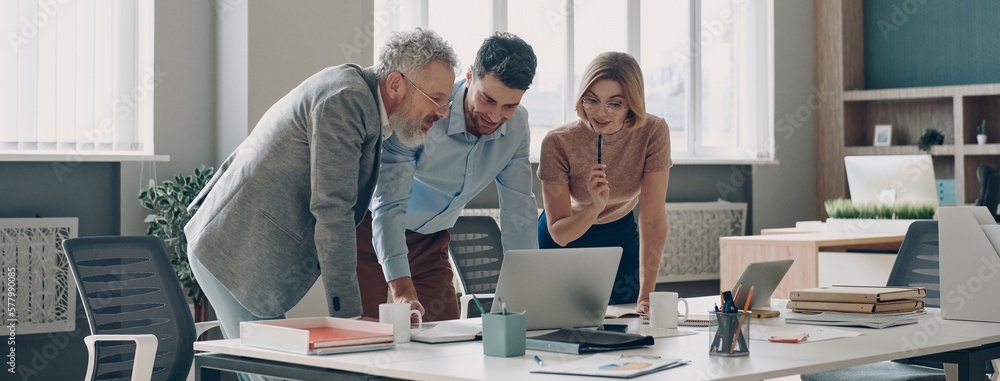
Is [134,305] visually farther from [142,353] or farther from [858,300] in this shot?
[858,300]

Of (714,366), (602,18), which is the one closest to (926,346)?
(714,366)

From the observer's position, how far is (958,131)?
6.36 m

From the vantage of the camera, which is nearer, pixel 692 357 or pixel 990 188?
pixel 692 357

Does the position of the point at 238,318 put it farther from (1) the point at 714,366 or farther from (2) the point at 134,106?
(2) the point at 134,106

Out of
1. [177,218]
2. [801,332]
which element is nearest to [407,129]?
[801,332]

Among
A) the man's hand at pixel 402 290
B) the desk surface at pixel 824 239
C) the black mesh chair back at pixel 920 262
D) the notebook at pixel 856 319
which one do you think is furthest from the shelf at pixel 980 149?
the man's hand at pixel 402 290

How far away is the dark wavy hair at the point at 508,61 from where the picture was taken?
7.17 feet

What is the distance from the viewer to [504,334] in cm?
162

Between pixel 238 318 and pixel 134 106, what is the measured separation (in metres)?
2.46

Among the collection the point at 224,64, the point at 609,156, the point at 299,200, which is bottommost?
the point at 299,200

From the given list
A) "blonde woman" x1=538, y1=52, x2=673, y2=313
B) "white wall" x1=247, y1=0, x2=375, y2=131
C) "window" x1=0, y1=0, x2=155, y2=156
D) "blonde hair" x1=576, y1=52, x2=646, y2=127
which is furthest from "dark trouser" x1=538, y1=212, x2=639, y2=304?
"window" x1=0, y1=0, x2=155, y2=156

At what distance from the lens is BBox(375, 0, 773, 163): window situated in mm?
5309

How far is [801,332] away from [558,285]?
1.59 feet

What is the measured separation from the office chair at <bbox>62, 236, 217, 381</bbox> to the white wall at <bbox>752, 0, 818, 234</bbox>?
4.82 meters
